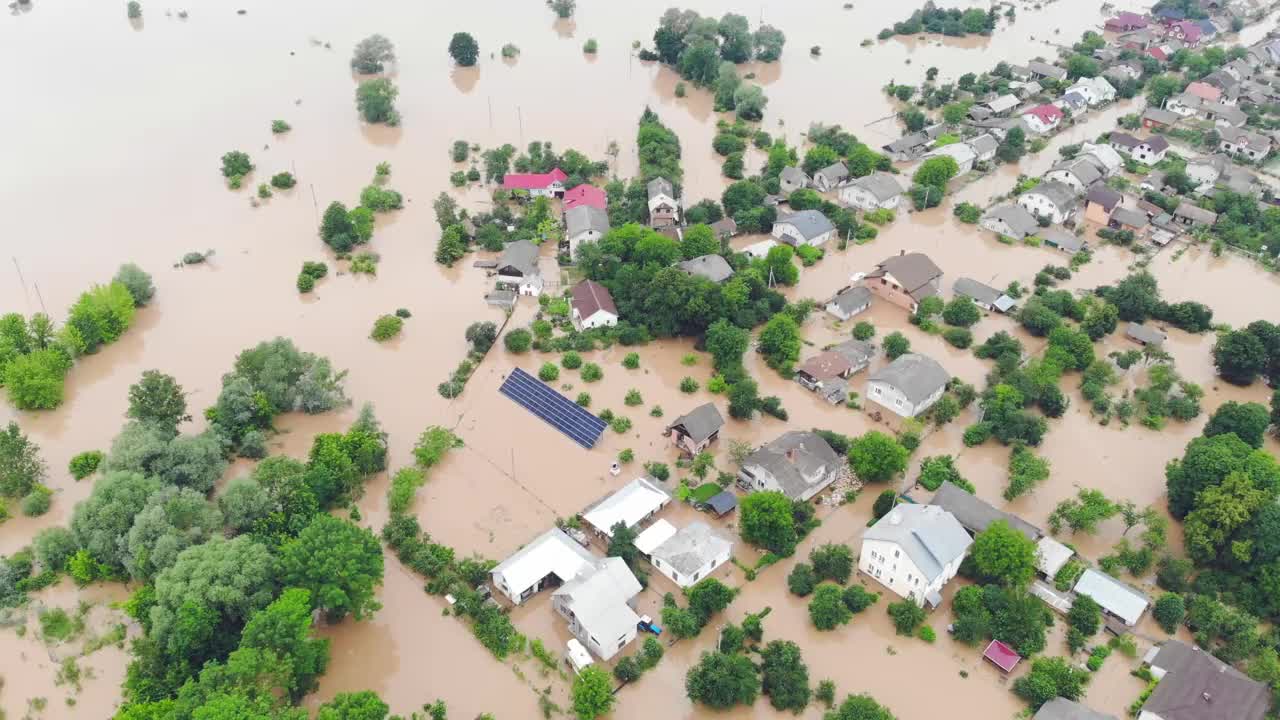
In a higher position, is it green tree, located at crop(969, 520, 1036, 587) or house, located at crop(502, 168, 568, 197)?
house, located at crop(502, 168, 568, 197)

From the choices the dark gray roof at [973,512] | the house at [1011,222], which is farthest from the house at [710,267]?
the house at [1011,222]

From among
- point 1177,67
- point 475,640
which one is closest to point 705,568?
point 475,640

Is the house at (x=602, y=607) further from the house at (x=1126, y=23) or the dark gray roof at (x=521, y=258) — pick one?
the house at (x=1126, y=23)

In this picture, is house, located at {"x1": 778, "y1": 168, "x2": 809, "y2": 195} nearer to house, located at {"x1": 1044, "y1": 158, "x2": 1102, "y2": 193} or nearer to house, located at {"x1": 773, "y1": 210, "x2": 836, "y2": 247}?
house, located at {"x1": 773, "y1": 210, "x2": 836, "y2": 247}

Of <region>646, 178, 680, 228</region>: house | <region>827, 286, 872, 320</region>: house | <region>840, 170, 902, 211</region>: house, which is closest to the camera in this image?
<region>827, 286, 872, 320</region>: house

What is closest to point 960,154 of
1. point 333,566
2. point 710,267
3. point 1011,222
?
point 1011,222

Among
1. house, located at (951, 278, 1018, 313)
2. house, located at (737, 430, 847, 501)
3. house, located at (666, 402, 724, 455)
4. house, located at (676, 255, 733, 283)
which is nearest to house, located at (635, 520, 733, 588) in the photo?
house, located at (737, 430, 847, 501)
